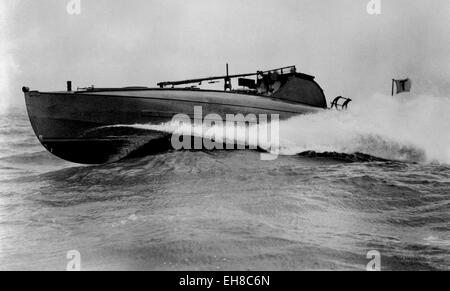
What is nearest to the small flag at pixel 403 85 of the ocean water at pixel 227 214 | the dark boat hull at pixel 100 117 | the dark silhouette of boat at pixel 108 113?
the ocean water at pixel 227 214

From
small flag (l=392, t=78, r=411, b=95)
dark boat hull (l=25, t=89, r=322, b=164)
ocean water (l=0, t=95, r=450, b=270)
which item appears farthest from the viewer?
small flag (l=392, t=78, r=411, b=95)

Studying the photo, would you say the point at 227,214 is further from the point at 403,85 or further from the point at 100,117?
the point at 403,85

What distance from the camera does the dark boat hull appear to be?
14.6m

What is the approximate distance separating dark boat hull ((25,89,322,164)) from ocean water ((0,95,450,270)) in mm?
661

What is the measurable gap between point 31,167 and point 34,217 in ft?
35.6

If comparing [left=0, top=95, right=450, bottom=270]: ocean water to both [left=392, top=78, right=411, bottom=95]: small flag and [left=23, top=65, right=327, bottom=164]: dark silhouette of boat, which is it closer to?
[left=23, top=65, right=327, bottom=164]: dark silhouette of boat

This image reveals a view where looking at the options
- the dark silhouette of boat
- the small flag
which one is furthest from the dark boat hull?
the small flag


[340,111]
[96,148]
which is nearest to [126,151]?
[96,148]

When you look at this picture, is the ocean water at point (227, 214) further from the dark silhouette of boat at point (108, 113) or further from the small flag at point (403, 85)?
the small flag at point (403, 85)

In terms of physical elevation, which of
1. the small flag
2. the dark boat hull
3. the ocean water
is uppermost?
the small flag

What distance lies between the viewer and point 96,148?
1539 centimetres

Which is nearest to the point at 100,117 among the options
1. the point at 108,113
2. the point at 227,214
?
the point at 108,113
